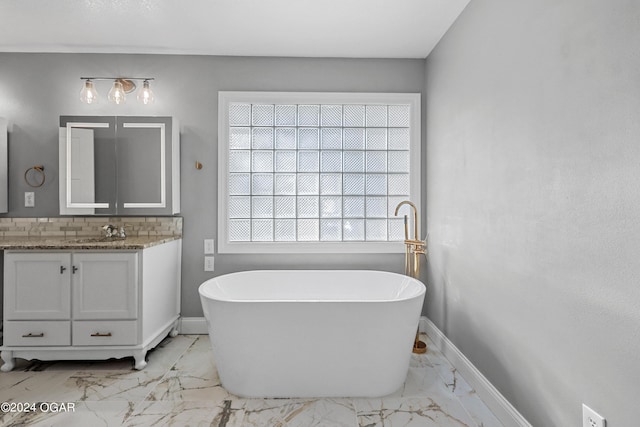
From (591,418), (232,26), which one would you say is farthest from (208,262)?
(591,418)

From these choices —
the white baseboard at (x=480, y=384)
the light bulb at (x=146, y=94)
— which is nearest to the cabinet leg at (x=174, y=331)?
the light bulb at (x=146, y=94)

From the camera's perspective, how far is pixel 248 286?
288 centimetres

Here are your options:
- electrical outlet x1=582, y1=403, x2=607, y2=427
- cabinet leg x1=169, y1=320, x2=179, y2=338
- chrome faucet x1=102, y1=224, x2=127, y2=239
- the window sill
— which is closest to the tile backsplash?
chrome faucet x1=102, y1=224, x2=127, y2=239

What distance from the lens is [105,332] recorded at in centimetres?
241

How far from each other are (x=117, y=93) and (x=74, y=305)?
5.44ft

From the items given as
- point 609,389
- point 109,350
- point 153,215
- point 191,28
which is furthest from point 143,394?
point 191,28

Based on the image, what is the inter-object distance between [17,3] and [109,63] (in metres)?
0.76

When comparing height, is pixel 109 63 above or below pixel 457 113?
above

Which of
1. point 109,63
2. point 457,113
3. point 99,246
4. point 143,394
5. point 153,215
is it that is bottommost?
point 143,394

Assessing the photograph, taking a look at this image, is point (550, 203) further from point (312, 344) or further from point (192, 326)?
point (192, 326)

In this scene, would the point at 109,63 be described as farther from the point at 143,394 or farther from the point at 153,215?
the point at 143,394

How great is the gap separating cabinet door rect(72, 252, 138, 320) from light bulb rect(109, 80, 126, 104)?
1.29 meters

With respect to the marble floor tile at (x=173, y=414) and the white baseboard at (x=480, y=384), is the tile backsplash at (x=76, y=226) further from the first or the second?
the white baseboard at (x=480, y=384)

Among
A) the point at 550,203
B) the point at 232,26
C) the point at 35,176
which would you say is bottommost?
the point at 550,203
